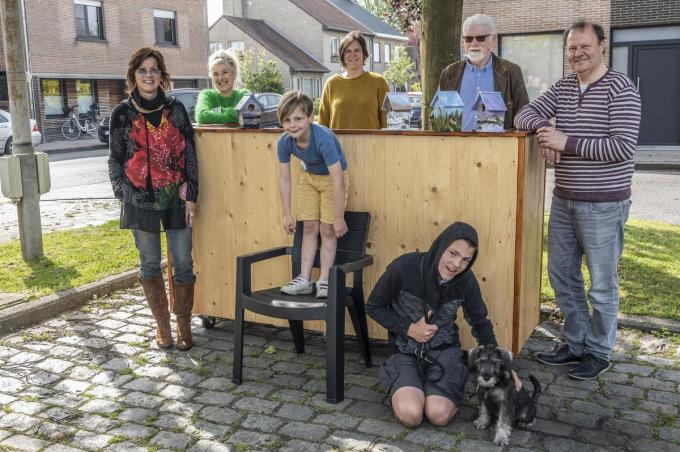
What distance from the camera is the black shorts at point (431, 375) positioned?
415 cm

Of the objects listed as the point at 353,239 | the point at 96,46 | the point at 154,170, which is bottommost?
the point at 353,239

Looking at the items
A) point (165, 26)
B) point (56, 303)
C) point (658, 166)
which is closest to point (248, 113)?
point (56, 303)

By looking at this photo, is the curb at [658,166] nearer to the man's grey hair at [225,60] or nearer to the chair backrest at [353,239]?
the man's grey hair at [225,60]

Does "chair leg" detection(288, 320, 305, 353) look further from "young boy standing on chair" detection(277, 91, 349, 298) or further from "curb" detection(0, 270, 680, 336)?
"curb" detection(0, 270, 680, 336)

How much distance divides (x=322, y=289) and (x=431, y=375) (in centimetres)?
91

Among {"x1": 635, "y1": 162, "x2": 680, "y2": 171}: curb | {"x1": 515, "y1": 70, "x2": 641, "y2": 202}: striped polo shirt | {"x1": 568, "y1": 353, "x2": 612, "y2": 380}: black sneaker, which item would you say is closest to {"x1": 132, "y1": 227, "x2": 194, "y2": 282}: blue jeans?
{"x1": 515, "y1": 70, "x2": 641, "y2": 202}: striped polo shirt

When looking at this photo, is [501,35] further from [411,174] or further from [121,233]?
[411,174]

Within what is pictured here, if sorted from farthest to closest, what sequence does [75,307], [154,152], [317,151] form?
[75,307] < [154,152] < [317,151]

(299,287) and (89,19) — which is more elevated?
(89,19)

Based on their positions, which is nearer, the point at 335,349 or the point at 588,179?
the point at 335,349

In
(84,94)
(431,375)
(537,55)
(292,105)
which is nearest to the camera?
(431,375)

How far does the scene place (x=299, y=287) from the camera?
16.0ft

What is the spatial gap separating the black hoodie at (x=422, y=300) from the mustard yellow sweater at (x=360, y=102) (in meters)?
1.93

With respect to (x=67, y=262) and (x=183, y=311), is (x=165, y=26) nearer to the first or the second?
(x=67, y=262)
